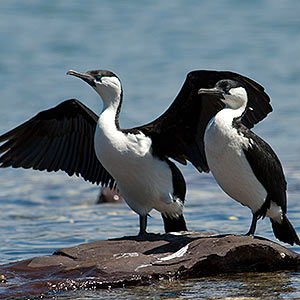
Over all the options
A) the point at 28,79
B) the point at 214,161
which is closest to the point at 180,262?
the point at 214,161

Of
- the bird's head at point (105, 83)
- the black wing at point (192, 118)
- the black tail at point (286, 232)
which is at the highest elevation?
the bird's head at point (105, 83)

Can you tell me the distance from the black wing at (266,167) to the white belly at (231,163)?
5 centimetres

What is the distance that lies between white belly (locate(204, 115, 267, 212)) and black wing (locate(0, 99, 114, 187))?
6.56 feet

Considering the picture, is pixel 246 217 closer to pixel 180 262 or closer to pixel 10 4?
pixel 180 262

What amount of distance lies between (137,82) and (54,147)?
12642 millimetres

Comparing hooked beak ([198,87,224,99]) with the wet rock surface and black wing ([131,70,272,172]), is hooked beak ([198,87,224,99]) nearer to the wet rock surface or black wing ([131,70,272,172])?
black wing ([131,70,272,172])

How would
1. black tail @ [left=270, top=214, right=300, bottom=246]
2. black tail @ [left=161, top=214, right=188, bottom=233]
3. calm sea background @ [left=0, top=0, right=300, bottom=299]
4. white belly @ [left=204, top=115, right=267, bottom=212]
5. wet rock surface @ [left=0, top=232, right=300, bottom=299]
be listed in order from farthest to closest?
calm sea background @ [left=0, top=0, right=300, bottom=299], black tail @ [left=161, top=214, right=188, bottom=233], black tail @ [left=270, top=214, right=300, bottom=246], white belly @ [left=204, top=115, right=267, bottom=212], wet rock surface @ [left=0, top=232, right=300, bottom=299]

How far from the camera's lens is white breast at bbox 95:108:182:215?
27.6 feet

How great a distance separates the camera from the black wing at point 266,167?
7.93 m

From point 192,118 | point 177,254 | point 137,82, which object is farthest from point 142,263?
point 137,82

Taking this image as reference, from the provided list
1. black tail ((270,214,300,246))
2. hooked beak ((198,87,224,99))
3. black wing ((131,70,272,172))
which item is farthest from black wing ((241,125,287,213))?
black wing ((131,70,272,172))

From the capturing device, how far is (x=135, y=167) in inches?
334

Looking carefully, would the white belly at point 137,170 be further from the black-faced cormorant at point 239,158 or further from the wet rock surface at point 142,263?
the black-faced cormorant at point 239,158

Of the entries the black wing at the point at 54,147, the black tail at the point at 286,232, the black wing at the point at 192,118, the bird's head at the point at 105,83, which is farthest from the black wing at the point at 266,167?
the black wing at the point at 54,147
